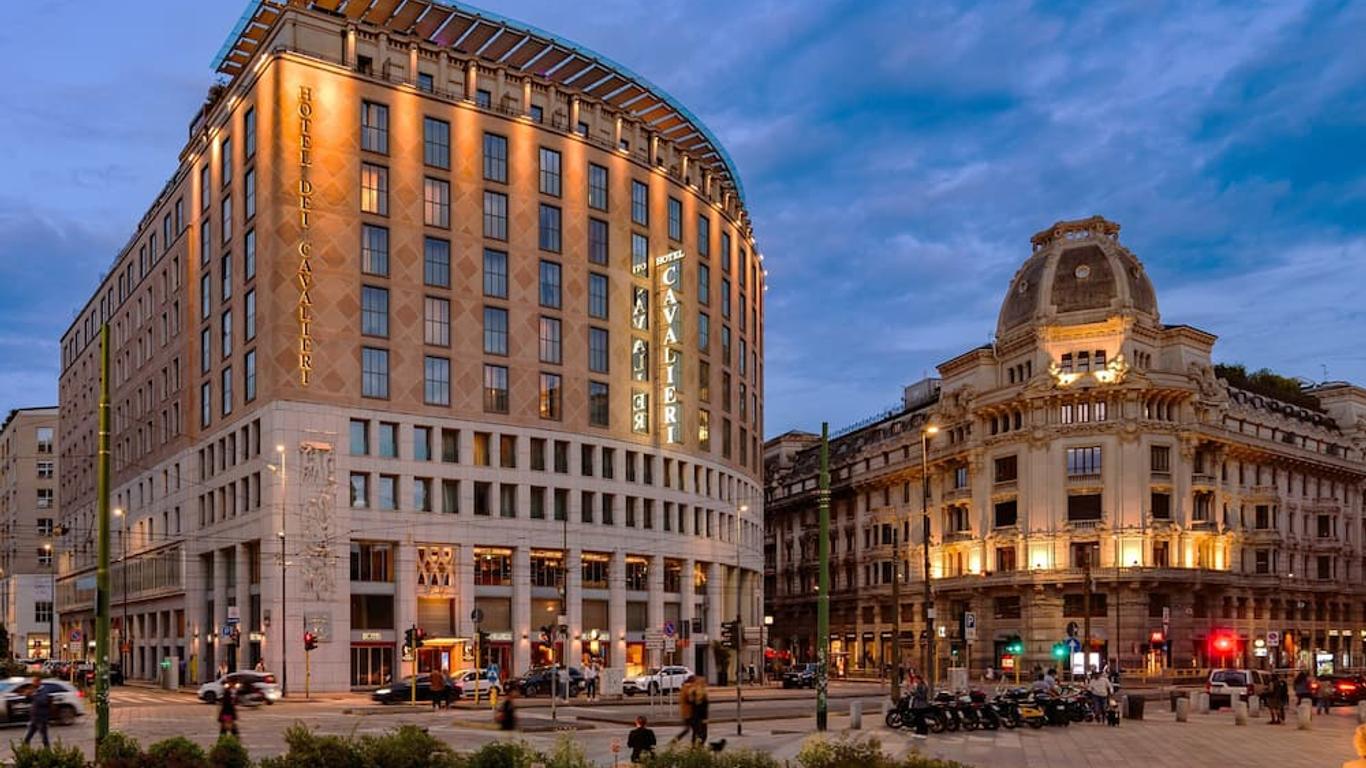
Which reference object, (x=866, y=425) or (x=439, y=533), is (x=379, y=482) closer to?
(x=439, y=533)

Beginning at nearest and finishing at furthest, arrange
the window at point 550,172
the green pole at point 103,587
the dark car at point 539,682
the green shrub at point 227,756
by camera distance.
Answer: the green shrub at point 227,756 < the green pole at point 103,587 < the dark car at point 539,682 < the window at point 550,172

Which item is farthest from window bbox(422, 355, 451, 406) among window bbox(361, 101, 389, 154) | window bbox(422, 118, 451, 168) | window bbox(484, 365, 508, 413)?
window bbox(361, 101, 389, 154)

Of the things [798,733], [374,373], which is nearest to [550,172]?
[374,373]

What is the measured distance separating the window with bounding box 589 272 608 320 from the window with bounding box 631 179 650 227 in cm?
529

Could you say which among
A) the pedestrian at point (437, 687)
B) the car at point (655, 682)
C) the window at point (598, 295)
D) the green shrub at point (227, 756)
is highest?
the window at point (598, 295)

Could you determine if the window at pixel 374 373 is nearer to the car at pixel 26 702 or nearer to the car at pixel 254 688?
the car at pixel 254 688

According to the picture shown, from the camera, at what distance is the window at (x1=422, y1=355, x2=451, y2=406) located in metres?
79.6

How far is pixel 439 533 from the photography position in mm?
78625

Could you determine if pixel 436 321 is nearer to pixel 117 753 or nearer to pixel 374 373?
pixel 374 373

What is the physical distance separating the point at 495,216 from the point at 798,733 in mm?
49252

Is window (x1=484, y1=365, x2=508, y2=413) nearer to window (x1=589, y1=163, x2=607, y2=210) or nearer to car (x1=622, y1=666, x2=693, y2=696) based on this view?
window (x1=589, y1=163, x2=607, y2=210)

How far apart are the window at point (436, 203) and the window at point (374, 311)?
531 centimetres

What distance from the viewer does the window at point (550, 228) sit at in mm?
85188

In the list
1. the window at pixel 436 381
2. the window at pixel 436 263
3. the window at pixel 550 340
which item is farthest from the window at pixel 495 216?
the window at pixel 436 381
